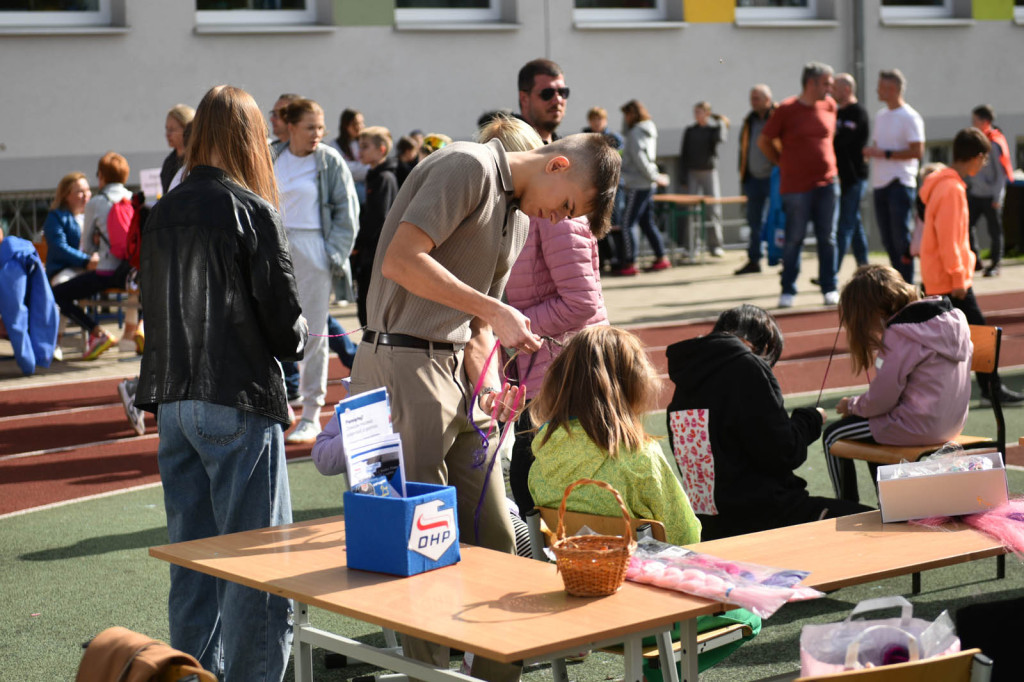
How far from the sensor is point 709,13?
60.0 feet

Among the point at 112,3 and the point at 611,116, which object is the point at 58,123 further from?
the point at 611,116

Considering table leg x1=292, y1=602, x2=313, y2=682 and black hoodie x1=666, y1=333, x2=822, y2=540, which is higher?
black hoodie x1=666, y1=333, x2=822, y2=540

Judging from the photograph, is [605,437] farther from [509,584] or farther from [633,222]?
[633,222]

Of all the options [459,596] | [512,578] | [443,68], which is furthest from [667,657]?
[443,68]

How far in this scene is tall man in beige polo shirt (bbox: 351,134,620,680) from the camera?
358 cm

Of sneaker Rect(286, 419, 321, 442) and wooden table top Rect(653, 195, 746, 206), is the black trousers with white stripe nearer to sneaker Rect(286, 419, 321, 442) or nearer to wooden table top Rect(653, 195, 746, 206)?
sneaker Rect(286, 419, 321, 442)

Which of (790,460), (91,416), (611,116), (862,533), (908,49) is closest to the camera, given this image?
(862,533)

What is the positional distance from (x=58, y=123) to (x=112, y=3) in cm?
150

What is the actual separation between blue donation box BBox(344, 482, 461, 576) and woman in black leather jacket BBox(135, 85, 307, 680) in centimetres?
65

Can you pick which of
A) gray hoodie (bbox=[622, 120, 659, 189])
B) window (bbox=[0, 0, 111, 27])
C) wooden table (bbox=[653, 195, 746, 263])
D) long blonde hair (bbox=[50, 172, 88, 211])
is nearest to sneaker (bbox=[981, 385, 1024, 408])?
gray hoodie (bbox=[622, 120, 659, 189])

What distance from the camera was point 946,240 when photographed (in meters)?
8.45

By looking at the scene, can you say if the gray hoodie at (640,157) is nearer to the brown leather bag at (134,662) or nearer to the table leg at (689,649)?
the table leg at (689,649)

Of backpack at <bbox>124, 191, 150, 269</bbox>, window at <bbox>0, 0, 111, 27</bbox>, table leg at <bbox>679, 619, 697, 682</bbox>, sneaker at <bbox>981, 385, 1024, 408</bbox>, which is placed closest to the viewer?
table leg at <bbox>679, 619, 697, 682</bbox>

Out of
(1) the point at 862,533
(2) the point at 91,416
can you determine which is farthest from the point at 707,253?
(1) the point at 862,533
